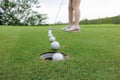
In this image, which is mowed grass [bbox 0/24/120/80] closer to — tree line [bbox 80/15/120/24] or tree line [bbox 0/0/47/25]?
tree line [bbox 80/15/120/24]

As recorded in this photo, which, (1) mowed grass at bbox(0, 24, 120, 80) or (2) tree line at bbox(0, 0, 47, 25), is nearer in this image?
(1) mowed grass at bbox(0, 24, 120, 80)

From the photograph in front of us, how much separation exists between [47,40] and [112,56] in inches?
49.7

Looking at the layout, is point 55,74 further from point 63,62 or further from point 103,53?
point 103,53

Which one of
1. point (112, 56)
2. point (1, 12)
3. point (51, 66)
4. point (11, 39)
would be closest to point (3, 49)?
point (11, 39)

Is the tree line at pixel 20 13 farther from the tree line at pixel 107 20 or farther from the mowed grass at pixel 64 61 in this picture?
the mowed grass at pixel 64 61

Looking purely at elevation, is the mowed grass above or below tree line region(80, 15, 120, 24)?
above

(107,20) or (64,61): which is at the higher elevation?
(64,61)

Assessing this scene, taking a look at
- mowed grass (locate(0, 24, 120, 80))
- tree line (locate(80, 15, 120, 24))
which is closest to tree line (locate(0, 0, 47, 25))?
tree line (locate(80, 15, 120, 24))

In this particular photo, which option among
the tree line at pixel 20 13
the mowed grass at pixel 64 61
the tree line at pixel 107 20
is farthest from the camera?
the tree line at pixel 20 13

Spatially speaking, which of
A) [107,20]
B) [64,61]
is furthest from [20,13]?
[64,61]

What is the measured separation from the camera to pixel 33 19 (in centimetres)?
2705

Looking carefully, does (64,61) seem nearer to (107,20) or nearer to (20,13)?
(107,20)

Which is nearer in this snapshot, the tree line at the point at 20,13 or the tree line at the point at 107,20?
the tree line at the point at 107,20

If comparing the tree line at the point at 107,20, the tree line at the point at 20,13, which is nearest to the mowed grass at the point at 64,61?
the tree line at the point at 107,20
